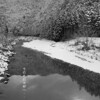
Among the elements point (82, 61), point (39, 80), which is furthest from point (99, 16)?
point (39, 80)

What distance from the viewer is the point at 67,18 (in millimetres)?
34594

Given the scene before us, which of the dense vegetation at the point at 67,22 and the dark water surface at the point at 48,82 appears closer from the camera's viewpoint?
the dark water surface at the point at 48,82

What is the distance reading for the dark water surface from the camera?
14289 mm

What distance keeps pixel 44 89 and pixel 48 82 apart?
1.82 meters

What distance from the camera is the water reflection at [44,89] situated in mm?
13914

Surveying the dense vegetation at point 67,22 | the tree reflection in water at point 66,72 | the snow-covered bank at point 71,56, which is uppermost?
the dense vegetation at point 67,22

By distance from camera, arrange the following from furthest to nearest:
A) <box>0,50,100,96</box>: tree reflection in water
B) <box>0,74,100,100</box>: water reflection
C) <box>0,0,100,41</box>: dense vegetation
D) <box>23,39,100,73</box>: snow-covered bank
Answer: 1. <box>0,0,100,41</box>: dense vegetation
2. <box>23,39,100,73</box>: snow-covered bank
3. <box>0,50,100,96</box>: tree reflection in water
4. <box>0,74,100,100</box>: water reflection

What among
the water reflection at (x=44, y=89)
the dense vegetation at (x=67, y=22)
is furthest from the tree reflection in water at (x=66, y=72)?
the dense vegetation at (x=67, y=22)

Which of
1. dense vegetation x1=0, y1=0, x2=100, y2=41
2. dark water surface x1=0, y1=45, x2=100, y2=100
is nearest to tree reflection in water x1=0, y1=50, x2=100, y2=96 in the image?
dark water surface x1=0, y1=45, x2=100, y2=100

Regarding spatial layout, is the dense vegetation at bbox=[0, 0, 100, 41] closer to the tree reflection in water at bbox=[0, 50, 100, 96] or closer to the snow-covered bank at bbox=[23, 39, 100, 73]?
the snow-covered bank at bbox=[23, 39, 100, 73]

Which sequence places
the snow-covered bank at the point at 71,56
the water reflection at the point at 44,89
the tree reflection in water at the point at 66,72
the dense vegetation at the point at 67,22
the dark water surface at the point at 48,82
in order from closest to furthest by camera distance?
the water reflection at the point at 44,89 → the dark water surface at the point at 48,82 → the tree reflection in water at the point at 66,72 → the snow-covered bank at the point at 71,56 → the dense vegetation at the point at 67,22

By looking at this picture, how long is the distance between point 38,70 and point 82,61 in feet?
21.3

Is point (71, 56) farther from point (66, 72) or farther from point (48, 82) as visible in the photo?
point (48, 82)

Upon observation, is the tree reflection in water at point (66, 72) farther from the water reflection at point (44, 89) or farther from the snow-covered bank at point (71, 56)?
the snow-covered bank at point (71, 56)
